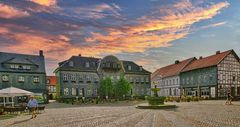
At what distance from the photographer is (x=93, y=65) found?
66.1 m

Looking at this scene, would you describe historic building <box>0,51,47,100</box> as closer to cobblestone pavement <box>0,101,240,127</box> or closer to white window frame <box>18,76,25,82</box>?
white window frame <box>18,76,25,82</box>

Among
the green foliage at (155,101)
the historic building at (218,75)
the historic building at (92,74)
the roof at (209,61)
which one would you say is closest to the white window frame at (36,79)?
the historic building at (92,74)

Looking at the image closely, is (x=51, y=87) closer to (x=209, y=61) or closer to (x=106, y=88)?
(x=106, y=88)

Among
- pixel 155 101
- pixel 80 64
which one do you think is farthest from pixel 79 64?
pixel 155 101

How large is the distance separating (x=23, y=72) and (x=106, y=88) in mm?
19775

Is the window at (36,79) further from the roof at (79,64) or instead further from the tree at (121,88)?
the tree at (121,88)

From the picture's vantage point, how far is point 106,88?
6306cm

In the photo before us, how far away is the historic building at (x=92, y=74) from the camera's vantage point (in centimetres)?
6109

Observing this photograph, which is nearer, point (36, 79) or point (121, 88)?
point (36, 79)

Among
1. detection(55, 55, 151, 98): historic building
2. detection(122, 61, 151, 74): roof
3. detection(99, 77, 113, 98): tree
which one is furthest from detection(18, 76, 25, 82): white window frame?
detection(122, 61, 151, 74): roof

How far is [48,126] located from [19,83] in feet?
127

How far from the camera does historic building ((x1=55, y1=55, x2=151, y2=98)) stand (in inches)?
2405

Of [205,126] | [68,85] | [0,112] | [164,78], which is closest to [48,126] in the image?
[205,126]

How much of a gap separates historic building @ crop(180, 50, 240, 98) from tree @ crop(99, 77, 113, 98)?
63.6 feet
